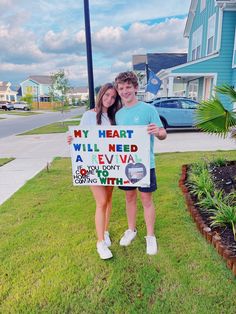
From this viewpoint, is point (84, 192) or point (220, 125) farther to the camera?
point (84, 192)

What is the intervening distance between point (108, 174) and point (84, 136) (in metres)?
0.45

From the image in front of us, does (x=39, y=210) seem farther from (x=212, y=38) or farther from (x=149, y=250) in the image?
(x=212, y=38)

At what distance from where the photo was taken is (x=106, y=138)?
2.53m

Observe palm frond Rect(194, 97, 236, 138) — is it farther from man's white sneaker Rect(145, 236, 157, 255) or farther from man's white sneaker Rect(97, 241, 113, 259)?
man's white sneaker Rect(97, 241, 113, 259)

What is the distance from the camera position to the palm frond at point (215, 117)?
3723mm

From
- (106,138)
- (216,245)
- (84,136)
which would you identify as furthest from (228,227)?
(84,136)

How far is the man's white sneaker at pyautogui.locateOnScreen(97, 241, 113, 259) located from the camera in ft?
8.66

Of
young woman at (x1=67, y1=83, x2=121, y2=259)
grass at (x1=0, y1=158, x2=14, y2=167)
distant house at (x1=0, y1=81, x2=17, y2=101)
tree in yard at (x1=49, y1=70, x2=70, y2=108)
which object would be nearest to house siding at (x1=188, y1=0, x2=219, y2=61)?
tree in yard at (x1=49, y1=70, x2=70, y2=108)

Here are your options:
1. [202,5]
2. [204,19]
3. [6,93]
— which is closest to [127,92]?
[204,19]

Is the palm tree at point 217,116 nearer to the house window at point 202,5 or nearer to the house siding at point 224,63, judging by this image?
the house siding at point 224,63

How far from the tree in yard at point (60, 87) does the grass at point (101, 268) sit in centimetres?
1798

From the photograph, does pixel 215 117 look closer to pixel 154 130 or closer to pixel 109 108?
pixel 154 130

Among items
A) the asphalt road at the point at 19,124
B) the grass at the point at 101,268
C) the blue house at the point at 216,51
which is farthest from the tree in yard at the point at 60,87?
the grass at the point at 101,268

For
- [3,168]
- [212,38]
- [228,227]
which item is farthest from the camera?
[212,38]
